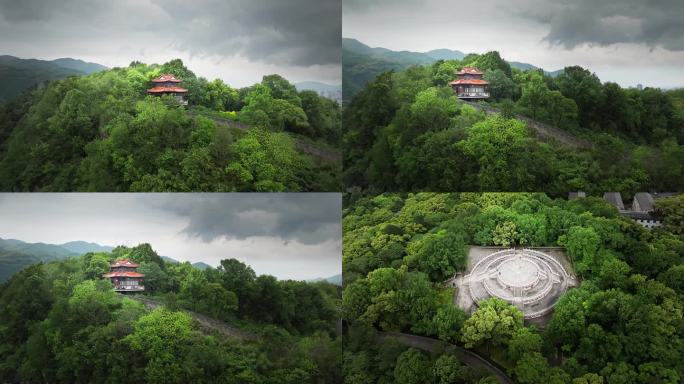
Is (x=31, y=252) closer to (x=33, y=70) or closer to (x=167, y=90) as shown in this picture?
(x=33, y=70)

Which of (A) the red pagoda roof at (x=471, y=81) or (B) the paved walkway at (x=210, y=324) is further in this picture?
(A) the red pagoda roof at (x=471, y=81)

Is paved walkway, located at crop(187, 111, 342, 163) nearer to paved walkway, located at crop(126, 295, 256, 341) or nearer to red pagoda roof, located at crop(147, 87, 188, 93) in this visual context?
red pagoda roof, located at crop(147, 87, 188, 93)

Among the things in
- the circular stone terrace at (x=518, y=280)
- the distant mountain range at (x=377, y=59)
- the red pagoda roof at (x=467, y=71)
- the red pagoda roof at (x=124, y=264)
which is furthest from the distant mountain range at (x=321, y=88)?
the red pagoda roof at (x=124, y=264)

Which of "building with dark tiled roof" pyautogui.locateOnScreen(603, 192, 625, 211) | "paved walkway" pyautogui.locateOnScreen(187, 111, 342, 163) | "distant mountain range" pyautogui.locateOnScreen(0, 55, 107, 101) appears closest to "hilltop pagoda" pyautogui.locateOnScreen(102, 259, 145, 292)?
"paved walkway" pyautogui.locateOnScreen(187, 111, 342, 163)

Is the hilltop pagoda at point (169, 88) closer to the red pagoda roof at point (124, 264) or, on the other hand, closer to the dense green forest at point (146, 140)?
the dense green forest at point (146, 140)

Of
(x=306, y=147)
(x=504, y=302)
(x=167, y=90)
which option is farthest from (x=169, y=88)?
(x=504, y=302)
